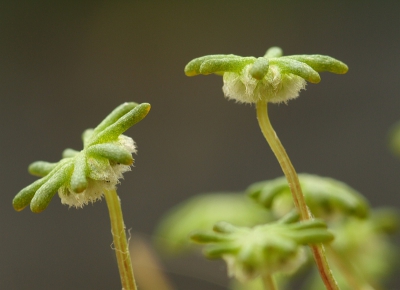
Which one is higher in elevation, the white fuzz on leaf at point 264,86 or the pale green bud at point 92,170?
the white fuzz on leaf at point 264,86

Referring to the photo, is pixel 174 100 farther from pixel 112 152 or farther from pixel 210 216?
pixel 112 152

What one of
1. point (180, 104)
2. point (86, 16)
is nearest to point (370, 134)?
point (180, 104)

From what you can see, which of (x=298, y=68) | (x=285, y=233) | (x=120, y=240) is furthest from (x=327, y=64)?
(x=120, y=240)

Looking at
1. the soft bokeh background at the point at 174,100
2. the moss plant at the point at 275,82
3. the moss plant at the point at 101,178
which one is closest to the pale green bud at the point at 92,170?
the moss plant at the point at 101,178

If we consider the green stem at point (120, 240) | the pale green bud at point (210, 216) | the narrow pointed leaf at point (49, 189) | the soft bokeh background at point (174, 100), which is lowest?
the green stem at point (120, 240)

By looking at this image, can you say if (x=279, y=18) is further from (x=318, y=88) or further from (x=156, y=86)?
(x=156, y=86)

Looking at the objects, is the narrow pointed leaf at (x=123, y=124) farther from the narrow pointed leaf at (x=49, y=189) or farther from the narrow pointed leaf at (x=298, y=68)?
the narrow pointed leaf at (x=298, y=68)
